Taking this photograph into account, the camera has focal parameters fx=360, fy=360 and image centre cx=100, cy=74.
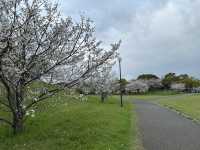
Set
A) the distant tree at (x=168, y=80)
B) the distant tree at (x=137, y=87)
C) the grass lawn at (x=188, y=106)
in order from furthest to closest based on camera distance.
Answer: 1. the distant tree at (x=168, y=80)
2. the distant tree at (x=137, y=87)
3. the grass lawn at (x=188, y=106)

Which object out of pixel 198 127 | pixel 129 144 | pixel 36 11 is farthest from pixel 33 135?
pixel 198 127

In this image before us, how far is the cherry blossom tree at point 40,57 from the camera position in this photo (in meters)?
10.9

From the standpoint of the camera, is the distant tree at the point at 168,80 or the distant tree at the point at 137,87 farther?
the distant tree at the point at 168,80

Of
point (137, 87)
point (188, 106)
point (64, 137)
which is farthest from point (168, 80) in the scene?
point (64, 137)

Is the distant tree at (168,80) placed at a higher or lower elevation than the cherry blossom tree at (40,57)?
higher

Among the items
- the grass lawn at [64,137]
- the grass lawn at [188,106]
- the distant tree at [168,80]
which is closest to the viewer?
the grass lawn at [64,137]

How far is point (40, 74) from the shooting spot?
1264 centimetres

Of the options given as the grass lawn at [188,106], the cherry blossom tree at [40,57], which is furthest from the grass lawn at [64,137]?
the grass lawn at [188,106]

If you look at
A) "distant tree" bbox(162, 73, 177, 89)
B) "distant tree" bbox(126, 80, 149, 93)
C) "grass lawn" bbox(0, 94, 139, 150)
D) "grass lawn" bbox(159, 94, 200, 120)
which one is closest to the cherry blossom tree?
"grass lawn" bbox(0, 94, 139, 150)

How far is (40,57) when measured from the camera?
39.8ft

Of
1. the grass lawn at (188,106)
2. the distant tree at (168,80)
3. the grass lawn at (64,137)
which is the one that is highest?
the distant tree at (168,80)

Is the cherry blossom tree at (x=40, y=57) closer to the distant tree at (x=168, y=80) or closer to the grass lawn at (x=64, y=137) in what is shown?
the grass lawn at (x=64, y=137)

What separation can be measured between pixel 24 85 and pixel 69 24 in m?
2.68

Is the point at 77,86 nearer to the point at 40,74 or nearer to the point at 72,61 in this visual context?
the point at 72,61
